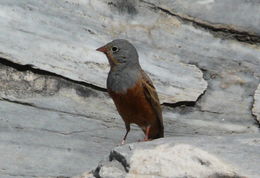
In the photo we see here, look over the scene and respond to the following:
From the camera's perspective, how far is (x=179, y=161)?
6016 millimetres

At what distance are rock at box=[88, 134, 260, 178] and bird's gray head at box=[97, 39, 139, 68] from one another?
207 cm

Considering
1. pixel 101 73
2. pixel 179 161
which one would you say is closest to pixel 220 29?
pixel 101 73

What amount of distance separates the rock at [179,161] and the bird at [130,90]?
1.71 meters

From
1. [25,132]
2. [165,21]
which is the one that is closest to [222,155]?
[25,132]

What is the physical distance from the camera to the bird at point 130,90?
26.7 feet

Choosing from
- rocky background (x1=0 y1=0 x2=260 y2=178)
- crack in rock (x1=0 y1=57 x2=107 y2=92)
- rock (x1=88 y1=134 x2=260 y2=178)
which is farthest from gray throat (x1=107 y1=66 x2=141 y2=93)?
rock (x1=88 y1=134 x2=260 y2=178)

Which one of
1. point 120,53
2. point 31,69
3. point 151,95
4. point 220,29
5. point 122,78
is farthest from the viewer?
point 220,29

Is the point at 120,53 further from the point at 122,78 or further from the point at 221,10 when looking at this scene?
the point at 221,10

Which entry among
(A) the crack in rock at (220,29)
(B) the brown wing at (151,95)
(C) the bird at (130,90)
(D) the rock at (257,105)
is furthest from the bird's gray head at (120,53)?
(D) the rock at (257,105)

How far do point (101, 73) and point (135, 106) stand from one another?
1.45 metres

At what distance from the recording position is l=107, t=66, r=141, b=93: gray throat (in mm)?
8125

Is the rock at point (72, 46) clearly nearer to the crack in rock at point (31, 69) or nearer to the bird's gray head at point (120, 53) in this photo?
the crack in rock at point (31, 69)

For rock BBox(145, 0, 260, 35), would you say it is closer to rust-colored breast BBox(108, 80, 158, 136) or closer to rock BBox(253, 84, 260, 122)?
rock BBox(253, 84, 260, 122)

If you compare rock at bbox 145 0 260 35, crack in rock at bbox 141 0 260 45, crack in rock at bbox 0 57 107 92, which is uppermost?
rock at bbox 145 0 260 35
